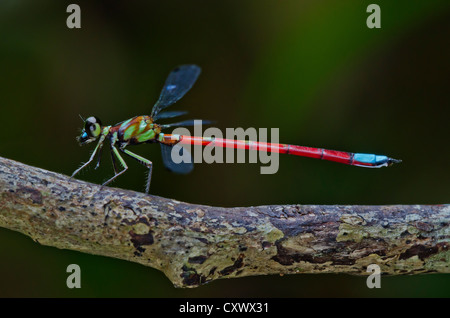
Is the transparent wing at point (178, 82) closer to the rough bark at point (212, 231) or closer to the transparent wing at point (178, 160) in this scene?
the transparent wing at point (178, 160)

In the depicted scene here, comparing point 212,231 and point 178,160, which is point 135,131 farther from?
point 212,231

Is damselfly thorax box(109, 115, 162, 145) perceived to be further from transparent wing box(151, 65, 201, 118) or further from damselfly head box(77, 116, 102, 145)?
transparent wing box(151, 65, 201, 118)

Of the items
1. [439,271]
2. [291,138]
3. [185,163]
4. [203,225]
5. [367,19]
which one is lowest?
[439,271]

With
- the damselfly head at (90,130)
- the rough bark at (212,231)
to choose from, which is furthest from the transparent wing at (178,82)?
the rough bark at (212,231)

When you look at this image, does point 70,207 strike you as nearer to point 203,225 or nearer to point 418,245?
point 203,225

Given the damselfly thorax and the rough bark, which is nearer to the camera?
the rough bark

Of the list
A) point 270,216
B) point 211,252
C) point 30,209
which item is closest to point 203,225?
point 211,252

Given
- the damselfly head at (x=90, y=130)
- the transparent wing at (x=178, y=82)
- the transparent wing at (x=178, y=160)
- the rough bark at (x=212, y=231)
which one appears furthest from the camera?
the transparent wing at (x=178, y=82)

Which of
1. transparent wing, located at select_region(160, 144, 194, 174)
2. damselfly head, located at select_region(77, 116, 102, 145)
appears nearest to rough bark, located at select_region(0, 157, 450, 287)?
damselfly head, located at select_region(77, 116, 102, 145)
